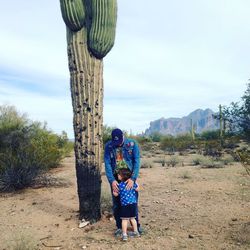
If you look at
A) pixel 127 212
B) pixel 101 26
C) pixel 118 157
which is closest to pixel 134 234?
pixel 127 212

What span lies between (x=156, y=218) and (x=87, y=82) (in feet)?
7.92

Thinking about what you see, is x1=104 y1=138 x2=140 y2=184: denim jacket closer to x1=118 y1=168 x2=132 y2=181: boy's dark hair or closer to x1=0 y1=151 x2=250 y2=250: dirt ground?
x1=118 y1=168 x2=132 y2=181: boy's dark hair

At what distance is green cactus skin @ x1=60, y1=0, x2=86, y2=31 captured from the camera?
18.9 ft

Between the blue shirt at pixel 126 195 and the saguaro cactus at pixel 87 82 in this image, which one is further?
the saguaro cactus at pixel 87 82

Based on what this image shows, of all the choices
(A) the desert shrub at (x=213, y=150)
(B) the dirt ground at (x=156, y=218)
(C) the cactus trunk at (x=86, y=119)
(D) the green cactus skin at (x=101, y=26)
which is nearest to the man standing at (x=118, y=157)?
(B) the dirt ground at (x=156, y=218)

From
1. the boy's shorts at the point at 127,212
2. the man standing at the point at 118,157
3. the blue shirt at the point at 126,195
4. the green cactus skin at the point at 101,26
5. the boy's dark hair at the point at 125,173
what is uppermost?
the green cactus skin at the point at 101,26

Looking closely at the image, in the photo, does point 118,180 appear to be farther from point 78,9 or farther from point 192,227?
point 78,9

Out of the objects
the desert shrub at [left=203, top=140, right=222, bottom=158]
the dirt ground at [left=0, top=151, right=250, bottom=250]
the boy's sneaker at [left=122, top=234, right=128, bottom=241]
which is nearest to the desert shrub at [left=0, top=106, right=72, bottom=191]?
the dirt ground at [left=0, top=151, right=250, bottom=250]

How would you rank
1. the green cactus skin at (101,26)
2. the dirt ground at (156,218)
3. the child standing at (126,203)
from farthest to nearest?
the green cactus skin at (101,26)
the child standing at (126,203)
the dirt ground at (156,218)

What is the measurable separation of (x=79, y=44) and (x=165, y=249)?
3368mm

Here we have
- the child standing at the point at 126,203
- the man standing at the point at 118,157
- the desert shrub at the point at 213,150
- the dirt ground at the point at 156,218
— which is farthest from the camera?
the desert shrub at the point at 213,150

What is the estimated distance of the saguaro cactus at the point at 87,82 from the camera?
5789 millimetres

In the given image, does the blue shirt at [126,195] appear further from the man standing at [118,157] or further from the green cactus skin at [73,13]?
the green cactus skin at [73,13]

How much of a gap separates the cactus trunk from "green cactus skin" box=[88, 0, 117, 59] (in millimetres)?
137
